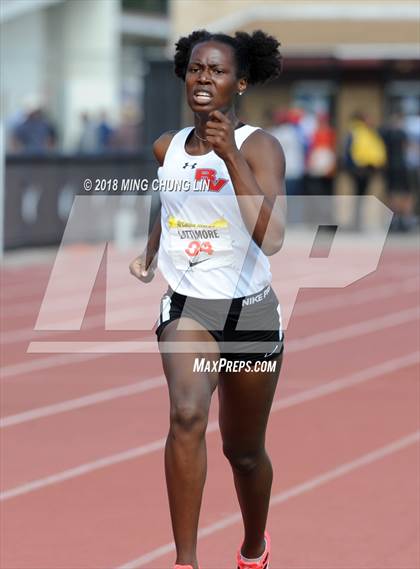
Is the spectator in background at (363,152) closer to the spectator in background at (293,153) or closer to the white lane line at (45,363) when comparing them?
the spectator in background at (293,153)

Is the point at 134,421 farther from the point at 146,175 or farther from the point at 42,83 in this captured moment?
the point at 42,83

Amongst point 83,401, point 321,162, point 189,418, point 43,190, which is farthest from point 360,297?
point 189,418

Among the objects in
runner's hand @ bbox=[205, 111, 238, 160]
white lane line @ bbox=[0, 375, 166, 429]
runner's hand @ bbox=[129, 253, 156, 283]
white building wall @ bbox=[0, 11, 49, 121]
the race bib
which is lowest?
white building wall @ bbox=[0, 11, 49, 121]

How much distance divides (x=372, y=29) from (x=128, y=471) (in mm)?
22804

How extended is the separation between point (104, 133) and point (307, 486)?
17688mm

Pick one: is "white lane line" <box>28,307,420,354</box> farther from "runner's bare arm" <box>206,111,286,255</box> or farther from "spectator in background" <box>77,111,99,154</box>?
"spectator in background" <box>77,111,99,154</box>

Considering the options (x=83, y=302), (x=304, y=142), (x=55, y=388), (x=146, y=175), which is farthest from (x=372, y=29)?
(x=55, y=388)

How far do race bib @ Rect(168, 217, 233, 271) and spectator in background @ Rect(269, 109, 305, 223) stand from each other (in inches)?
676

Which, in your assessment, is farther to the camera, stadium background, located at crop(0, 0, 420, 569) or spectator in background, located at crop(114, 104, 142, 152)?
spectator in background, located at crop(114, 104, 142, 152)

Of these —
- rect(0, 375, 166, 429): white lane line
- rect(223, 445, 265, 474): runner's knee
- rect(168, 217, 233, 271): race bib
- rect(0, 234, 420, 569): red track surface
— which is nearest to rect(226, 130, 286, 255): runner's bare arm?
rect(168, 217, 233, 271): race bib

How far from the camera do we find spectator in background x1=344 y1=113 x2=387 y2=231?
73.8 ft

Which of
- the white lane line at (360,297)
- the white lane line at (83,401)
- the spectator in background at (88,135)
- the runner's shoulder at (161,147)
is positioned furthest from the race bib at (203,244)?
the spectator in background at (88,135)

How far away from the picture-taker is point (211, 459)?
24.9ft

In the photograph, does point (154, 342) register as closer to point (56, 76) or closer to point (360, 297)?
point (360, 297)
